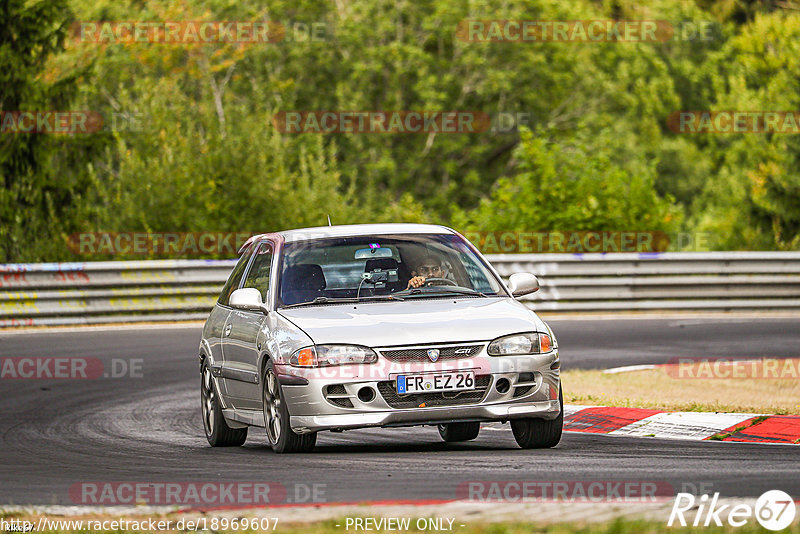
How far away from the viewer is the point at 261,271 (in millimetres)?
10836

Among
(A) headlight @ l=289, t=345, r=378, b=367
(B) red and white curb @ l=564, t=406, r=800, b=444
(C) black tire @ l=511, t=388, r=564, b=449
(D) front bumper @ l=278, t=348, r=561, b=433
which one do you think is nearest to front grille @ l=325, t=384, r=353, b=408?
(D) front bumper @ l=278, t=348, r=561, b=433

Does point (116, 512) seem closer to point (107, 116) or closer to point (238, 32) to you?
point (107, 116)

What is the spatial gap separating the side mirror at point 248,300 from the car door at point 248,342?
0.33 feet

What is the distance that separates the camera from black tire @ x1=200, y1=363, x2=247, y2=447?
10930 millimetres

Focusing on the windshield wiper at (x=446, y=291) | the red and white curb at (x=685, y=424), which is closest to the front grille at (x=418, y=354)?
the windshield wiper at (x=446, y=291)

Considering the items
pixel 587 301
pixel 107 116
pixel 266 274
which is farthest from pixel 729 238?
pixel 266 274

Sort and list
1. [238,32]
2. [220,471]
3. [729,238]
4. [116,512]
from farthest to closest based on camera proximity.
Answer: [238,32], [729,238], [220,471], [116,512]

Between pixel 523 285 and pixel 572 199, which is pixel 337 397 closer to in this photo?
pixel 523 285

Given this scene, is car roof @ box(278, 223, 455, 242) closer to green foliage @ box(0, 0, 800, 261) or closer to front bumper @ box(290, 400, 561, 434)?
front bumper @ box(290, 400, 561, 434)

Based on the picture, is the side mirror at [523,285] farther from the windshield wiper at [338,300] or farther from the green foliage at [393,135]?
the green foliage at [393,135]

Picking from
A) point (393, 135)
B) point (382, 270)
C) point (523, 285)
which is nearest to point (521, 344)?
point (523, 285)

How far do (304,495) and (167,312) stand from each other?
15.3 m

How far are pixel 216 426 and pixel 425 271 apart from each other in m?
1.98

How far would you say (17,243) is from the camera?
2491 cm
